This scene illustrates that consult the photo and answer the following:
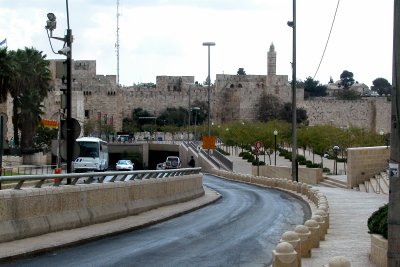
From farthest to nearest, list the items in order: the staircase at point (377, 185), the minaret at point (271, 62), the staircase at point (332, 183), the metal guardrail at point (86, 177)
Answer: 1. the minaret at point (271, 62)
2. the staircase at point (332, 183)
3. the staircase at point (377, 185)
4. the metal guardrail at point (86, 177)

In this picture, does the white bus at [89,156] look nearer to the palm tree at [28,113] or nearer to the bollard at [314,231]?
the palm tree at [28,113]

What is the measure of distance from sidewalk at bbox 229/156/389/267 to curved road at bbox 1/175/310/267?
0.88m

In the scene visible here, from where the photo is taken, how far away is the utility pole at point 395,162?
9125 mm

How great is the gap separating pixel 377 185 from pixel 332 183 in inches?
313

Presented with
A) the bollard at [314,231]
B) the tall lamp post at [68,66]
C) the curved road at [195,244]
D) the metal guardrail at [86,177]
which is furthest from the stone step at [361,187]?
the bollard at [314,231]

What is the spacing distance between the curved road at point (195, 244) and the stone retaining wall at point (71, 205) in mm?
907

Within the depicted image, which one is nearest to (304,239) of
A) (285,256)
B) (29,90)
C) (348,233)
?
(285,256)

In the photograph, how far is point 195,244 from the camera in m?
16.0

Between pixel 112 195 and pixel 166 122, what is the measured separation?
135 m

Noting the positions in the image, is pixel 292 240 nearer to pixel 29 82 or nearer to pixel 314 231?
pixel 314 231

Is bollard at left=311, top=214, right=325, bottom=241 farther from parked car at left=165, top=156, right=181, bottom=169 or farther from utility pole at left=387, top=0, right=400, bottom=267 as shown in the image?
parked car at left=165, top=156, right=181, bottom=169

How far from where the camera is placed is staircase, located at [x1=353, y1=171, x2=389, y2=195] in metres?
38.3

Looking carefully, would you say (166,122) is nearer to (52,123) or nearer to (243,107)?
(243,107)

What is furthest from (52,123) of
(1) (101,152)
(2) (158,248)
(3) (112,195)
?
(2) (158,248)
